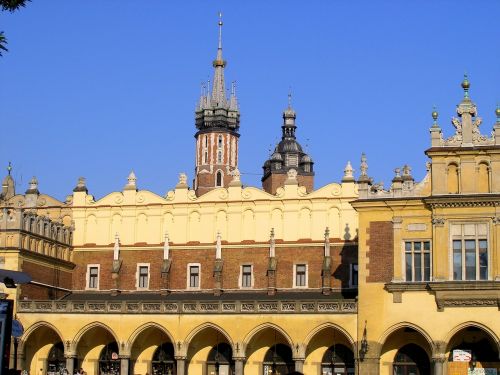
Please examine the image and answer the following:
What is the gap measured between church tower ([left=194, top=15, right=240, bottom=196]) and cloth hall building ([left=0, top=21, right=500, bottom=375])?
2521cm

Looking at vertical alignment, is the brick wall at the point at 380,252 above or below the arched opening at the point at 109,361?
above

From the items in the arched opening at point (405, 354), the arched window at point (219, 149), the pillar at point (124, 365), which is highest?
the arched window at point (219, 149)

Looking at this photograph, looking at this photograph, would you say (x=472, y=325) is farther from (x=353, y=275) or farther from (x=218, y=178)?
(x=218, y=178)

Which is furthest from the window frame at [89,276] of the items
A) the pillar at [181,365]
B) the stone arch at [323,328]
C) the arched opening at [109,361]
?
the stone arch at [323,328]

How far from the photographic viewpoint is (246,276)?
57344 mm

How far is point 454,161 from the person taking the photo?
46031 mm

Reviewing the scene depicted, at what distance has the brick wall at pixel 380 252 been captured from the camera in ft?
152

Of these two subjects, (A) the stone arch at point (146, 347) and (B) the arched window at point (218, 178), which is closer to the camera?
(A) the stone arch at point (146, 347)

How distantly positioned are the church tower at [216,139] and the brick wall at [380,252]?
43.2 m

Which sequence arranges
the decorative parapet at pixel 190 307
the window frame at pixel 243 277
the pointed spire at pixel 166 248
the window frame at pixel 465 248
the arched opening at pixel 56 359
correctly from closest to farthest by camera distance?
the window frame at pixel 465 248
the decorative parapet at pixel 190 307
the arched opening at pixel 56 359
the window frame at pixel 243 277
the pointed spire at pixel 166 248

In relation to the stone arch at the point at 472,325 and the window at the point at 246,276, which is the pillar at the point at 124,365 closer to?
the window at the point at 246,276

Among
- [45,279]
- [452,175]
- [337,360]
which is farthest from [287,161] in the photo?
[452,175]

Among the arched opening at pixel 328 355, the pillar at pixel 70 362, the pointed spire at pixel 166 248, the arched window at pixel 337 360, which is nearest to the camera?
the arched opening at pixel 328 355

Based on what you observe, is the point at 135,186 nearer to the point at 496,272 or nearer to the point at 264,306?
the point at 264,306
